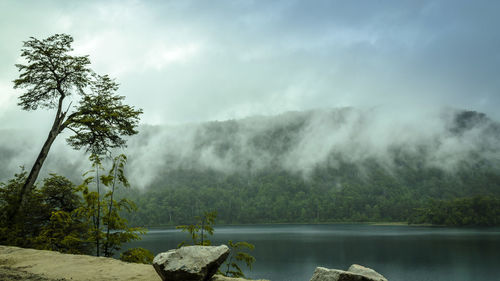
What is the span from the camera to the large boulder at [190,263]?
7.43 metres

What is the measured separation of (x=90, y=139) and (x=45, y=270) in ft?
37.7

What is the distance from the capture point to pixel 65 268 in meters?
9.61

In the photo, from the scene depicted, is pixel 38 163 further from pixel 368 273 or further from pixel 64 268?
pixel 368 273

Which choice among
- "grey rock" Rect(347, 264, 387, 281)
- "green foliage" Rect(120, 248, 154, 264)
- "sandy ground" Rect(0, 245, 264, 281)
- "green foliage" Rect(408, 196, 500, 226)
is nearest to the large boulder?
"sandy ground" Rect(0, 245, 264, 281)

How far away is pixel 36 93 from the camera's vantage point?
19.6 metres

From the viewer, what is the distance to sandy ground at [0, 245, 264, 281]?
28.0 feet

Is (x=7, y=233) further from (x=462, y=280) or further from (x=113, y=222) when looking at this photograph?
(x=462, y=280)

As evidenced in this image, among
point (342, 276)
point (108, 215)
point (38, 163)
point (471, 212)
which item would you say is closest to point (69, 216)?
point (108, 215)

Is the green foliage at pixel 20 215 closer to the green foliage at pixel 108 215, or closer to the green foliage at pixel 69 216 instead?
the green foliage at pixel 69 216

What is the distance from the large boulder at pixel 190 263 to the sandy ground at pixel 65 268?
2.71 feet

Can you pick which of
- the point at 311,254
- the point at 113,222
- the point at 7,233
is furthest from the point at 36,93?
the point at 311,254

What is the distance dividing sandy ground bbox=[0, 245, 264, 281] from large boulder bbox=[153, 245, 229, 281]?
0.83 metres

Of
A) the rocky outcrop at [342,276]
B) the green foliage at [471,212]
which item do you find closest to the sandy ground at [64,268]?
the rocky outcrop at [342,276]

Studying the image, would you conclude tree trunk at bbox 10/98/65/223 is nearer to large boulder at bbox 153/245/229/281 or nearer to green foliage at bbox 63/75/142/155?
green foliage at bbox 63/75/142/155
